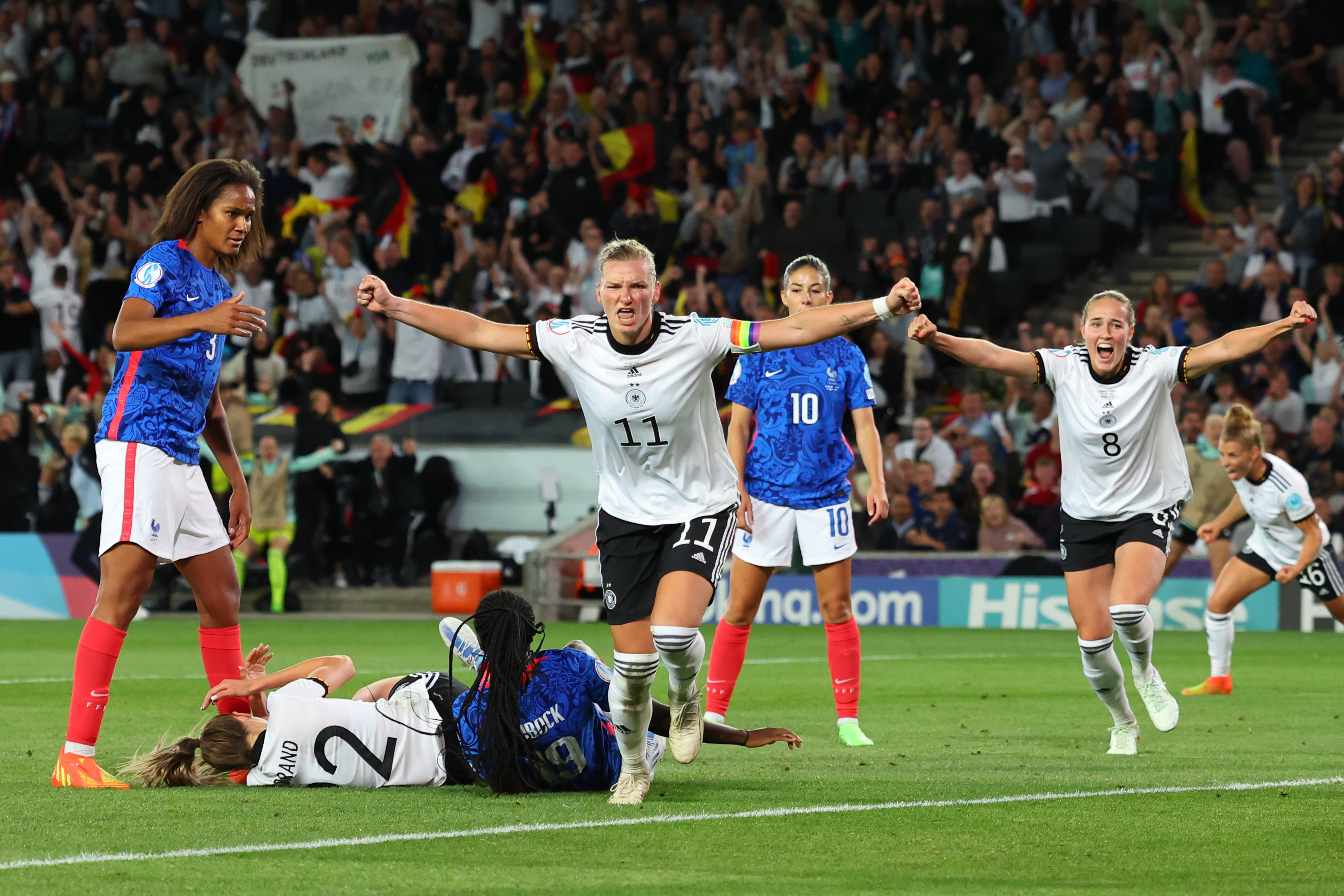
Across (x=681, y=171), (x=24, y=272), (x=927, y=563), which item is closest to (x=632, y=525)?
(x=927, y=563)

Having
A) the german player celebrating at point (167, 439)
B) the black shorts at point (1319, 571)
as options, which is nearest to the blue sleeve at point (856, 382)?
the german player celebrating at point (167, 439)

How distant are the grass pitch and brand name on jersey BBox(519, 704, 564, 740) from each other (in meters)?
0.26

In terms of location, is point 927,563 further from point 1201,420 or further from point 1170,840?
point 1170,840

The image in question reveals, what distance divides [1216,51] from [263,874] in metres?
19.7

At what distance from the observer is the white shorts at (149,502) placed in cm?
713

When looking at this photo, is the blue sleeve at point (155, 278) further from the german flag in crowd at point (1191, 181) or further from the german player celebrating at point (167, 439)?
the german flag in crowd at point (1191, 181)

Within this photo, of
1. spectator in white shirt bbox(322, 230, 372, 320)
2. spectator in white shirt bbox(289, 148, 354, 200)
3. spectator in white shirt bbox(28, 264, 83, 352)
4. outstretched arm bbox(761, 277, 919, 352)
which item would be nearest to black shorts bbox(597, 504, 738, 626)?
outstretched arm bbox(761, 277, 919, 352)

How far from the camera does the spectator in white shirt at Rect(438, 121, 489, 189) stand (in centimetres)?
2489

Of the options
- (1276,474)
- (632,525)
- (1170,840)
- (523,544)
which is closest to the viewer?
(1170,840)

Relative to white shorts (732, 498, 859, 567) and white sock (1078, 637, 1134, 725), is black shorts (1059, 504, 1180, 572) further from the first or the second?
white shorts (732, 498, 859, 567)

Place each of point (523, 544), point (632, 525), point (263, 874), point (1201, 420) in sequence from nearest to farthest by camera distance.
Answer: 1. point (263, 874)
2. point (632, 525)
3. point (1201, 420)
4. point (523, 544)

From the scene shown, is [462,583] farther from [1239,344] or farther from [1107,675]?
[1239,344]

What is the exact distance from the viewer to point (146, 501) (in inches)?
281

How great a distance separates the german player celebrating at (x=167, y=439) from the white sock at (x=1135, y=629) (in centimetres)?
410
